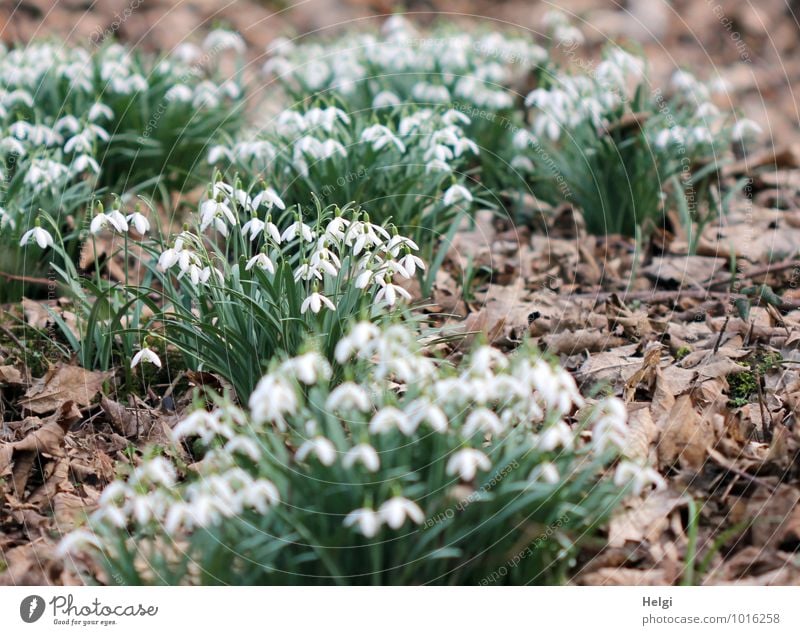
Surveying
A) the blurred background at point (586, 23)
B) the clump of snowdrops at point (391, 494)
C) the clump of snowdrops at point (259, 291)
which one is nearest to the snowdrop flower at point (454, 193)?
the clump of snowdrops at point (259, 291)

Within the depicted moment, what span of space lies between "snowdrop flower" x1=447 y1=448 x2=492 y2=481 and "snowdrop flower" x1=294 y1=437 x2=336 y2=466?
25cm

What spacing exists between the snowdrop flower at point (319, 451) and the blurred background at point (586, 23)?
5.01m

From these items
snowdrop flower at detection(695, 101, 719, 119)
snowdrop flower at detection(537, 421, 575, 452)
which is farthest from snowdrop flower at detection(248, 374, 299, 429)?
snowdrop flower at detection(695, 101, 719, 119)

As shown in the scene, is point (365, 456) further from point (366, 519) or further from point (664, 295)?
point (664, 295)

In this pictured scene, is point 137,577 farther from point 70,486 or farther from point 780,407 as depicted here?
point 780,407

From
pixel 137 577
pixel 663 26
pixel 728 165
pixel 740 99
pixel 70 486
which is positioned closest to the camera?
pixel 137 577

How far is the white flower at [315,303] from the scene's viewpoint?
7.60ft

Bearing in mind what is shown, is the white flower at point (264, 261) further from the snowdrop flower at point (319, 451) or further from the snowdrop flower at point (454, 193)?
the snowdrop flower at point (454, 193)

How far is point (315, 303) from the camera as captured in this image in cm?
232

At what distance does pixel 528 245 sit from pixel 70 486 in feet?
7.38

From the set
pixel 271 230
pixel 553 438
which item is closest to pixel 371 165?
pixel 271 230

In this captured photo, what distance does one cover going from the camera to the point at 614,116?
3.94 metres
